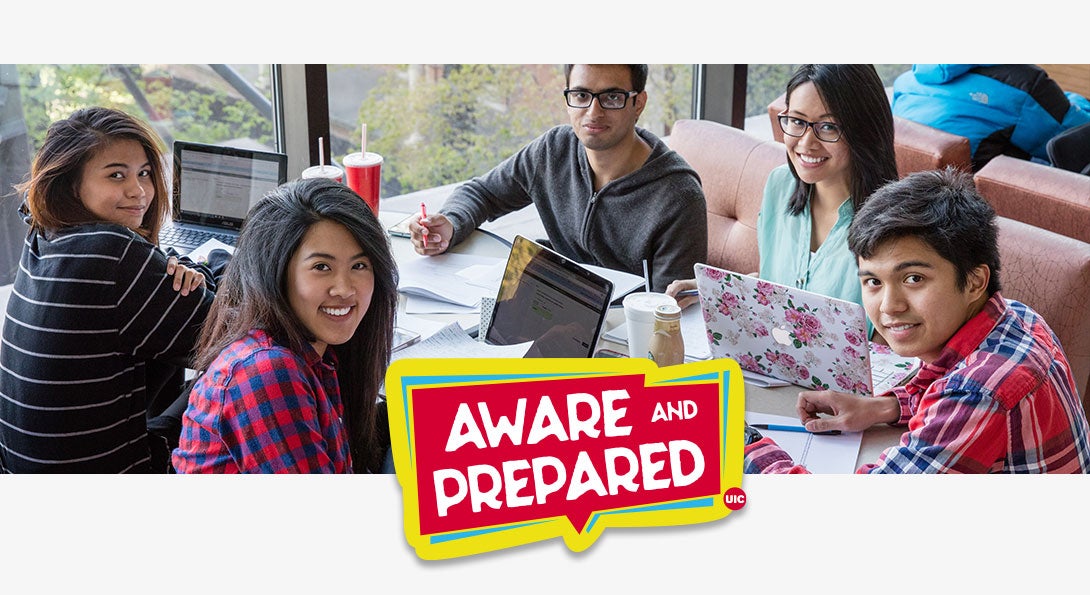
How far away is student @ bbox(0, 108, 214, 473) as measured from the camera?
1.80 metres

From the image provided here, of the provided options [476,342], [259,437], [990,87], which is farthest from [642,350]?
[990,87]

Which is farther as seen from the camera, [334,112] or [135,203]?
[334,112]

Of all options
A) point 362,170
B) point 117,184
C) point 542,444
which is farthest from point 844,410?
point 117,184

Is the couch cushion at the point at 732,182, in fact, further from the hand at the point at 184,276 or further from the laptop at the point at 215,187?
the hand at the point at 184,276

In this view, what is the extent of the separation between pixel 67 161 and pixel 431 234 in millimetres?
853

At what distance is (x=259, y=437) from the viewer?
135cm

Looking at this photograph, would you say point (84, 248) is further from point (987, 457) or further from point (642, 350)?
point (987, 457)

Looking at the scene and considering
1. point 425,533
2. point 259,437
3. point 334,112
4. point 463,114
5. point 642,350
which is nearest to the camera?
point 425,533

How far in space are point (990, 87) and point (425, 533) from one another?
325cm

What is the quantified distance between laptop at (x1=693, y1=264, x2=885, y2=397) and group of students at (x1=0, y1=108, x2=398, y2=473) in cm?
60

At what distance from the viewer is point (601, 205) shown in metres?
2.58

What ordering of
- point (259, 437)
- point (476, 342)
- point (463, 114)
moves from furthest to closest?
point (463, 114)
point (476, 342)
point (259, 437)
